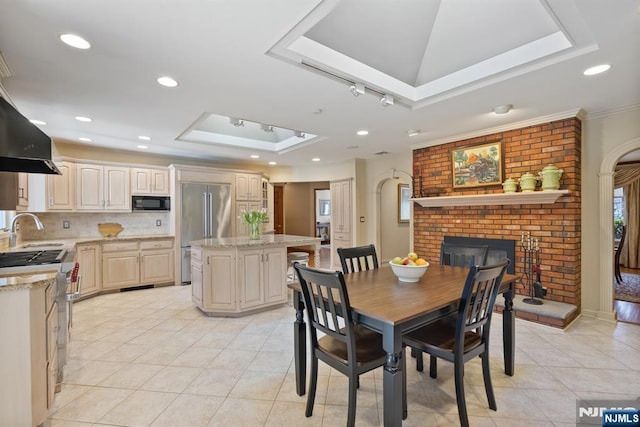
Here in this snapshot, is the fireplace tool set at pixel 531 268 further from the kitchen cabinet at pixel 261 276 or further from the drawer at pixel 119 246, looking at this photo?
the drawer at pixel 119 246

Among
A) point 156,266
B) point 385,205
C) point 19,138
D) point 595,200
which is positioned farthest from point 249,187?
point 595,200

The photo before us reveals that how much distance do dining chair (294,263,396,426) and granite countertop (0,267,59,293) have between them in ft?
4.76

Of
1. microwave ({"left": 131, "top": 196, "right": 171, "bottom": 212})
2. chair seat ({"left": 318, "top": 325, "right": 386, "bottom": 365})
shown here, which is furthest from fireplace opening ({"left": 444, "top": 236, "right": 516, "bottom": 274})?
microwave ({"left": 131, "top": 196, "right": 171, "bottom": 212})

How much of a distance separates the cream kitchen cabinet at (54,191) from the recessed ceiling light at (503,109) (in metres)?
5.54

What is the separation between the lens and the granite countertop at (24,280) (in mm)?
1619

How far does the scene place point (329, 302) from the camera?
170 cm

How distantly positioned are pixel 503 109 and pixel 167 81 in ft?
11.0

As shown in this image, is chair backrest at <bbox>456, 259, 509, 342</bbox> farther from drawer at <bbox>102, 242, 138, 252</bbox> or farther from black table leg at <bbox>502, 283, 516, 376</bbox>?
drawer at <bbox>102, 242, 138, 252</bbox>

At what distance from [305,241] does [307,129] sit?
1.52 m

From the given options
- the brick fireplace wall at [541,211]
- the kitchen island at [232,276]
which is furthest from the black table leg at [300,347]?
the brick fireplace wall at [541,211]

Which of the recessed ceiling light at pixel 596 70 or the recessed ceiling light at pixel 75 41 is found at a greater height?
the recessed ceiling light at pixel 596 70

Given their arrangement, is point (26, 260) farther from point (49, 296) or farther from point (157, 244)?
point (157, 244)

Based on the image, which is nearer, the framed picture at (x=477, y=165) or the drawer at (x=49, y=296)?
the drawer at (x=49, y=296)

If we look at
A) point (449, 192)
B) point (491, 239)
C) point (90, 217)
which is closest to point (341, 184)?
point (449, 192)
